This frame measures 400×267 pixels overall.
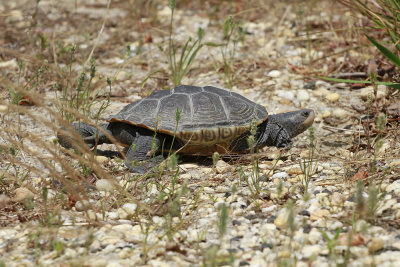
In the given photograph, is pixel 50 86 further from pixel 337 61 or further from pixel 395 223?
pixel 395 223

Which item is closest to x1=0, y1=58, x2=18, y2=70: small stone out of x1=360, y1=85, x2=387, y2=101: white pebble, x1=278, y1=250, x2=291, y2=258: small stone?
x1=360, y1=85, x2=387, y2=101: white pebble

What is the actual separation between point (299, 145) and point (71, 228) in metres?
2.34

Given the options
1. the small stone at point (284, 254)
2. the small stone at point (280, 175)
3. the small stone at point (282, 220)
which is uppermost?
the small stone at point (284, 254)

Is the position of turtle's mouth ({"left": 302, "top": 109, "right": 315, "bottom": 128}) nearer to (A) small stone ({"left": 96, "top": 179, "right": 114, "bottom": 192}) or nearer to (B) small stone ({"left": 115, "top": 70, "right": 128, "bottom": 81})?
(A) small stone ({"left": 96, "top": 179, "right": 114, "bottom": 192})

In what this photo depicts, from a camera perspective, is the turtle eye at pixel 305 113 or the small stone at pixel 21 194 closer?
the small stone at pixel 21 194

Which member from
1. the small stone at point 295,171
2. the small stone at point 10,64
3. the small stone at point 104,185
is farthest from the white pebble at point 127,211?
the small stone at point 10,64

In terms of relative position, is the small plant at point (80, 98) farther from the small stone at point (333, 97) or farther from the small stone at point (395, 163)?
the small stone at point (333, 97)

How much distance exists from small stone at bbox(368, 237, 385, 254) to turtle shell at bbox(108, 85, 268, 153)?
5.52ft

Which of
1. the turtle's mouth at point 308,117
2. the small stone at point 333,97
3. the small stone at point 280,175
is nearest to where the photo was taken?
the small stone at point 280,175

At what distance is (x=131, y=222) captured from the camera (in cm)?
264

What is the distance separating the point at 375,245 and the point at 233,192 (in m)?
0.77

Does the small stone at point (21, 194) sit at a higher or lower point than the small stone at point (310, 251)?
lower

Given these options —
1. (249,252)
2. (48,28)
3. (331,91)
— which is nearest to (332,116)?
(331,91)

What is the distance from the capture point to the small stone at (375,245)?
217 centimetres
